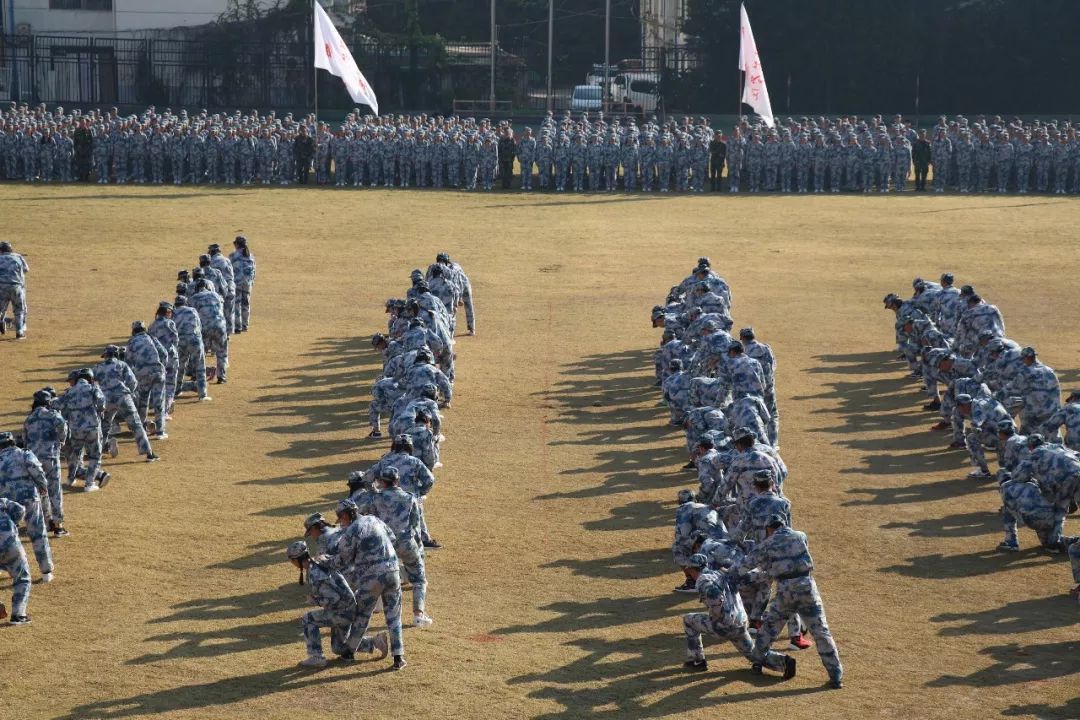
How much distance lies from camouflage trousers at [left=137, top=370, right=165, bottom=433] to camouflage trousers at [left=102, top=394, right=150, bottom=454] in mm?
716

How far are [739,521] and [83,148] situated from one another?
32.7 m

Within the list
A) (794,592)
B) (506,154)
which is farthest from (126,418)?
(506,154)

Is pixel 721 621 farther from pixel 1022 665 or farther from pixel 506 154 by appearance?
pixel 506 154

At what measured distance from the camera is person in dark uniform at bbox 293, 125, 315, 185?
1702 inches

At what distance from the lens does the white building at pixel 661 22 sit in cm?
6084

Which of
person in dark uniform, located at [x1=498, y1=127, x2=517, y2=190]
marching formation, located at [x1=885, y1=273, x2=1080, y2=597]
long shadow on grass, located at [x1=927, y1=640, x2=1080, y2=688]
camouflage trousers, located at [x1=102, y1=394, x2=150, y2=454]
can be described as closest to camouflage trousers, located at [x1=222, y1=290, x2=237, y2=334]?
camouflage trousers, located at [x1=102, y1=394, x2=150, y2=454]

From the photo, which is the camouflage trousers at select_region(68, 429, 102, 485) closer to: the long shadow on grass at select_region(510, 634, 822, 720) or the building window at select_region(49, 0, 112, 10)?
the long shadow on grass at select_region(510, 634, 822, 720)

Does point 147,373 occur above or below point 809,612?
above

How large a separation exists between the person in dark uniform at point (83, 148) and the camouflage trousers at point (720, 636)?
113 ft

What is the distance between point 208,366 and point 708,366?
814cm

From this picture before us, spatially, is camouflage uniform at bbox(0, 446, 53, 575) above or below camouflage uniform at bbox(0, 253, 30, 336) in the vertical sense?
below

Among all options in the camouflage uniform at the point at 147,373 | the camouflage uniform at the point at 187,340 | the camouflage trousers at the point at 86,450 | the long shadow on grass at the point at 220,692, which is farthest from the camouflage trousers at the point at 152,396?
the long shadow on grass at the point at 220,692

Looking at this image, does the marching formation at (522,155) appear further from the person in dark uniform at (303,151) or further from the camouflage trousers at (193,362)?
the camouflage trousers at (193,362)

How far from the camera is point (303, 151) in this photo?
142 feet
